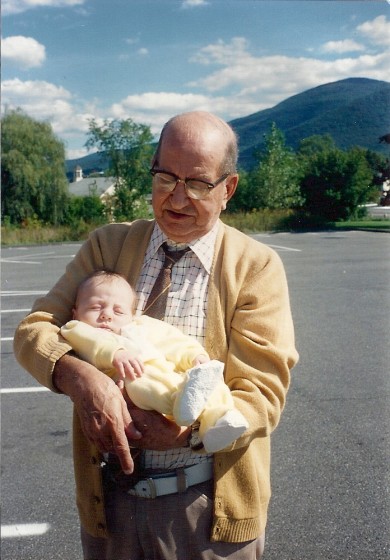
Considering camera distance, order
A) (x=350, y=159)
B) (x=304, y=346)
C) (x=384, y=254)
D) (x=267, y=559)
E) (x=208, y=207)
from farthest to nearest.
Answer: (x=350, y=159)
(x=384, y=254)
(x=304, y=346)
(x=267, y=559)
(x=208, y=207)

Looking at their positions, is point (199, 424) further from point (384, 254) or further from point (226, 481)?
point (384, 254)

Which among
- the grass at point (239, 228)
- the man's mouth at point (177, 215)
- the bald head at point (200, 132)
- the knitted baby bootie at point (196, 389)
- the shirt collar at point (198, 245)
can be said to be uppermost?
the bald head at point (200, 132)

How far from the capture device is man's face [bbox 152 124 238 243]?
65.3 inches

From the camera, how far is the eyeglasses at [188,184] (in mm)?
1676

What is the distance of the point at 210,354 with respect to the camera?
1.72 metres

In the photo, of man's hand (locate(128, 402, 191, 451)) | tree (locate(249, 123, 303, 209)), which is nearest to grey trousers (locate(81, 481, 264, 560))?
man's hand (locate(128, 402, 191, 451))

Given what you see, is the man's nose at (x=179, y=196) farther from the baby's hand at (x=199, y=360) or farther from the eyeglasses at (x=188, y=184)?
the baby's hand at (x=199, y=360)

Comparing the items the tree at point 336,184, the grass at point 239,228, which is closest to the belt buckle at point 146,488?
the grass at point 239,228

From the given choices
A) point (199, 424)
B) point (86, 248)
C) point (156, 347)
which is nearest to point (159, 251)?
point (86, 248)

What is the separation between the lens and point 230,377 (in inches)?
66.0

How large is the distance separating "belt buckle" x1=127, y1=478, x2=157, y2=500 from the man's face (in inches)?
26.3

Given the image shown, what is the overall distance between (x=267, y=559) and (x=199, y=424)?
1.90 metres

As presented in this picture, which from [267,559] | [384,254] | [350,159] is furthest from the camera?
[350,159]

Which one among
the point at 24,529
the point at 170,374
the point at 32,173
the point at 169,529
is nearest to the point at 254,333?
the point at 170,374
